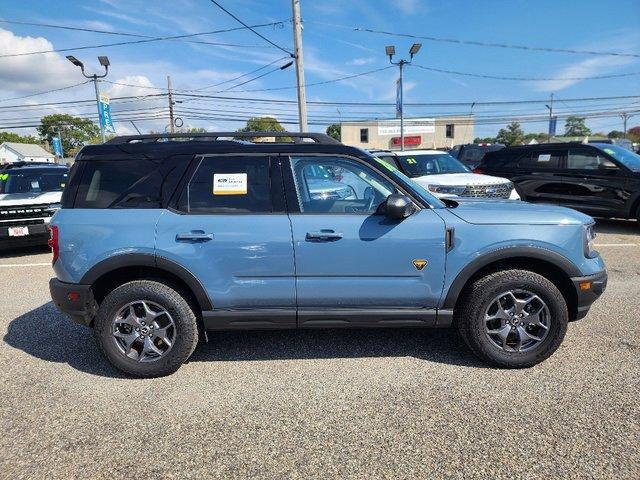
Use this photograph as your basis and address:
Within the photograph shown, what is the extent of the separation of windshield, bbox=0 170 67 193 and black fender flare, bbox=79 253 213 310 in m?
6.78

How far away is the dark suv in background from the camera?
8539 mm

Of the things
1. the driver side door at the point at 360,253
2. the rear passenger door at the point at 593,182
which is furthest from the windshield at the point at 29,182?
the rear passenger door at the point at 593,182

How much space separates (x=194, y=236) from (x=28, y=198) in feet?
22.2

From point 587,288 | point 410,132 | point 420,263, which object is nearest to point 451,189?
point 587,288

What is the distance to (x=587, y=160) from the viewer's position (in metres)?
8.98

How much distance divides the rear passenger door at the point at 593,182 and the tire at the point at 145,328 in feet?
28.6

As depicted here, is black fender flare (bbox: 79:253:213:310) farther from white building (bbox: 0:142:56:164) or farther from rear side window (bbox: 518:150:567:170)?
white building (bbox: 0:142:56:164)

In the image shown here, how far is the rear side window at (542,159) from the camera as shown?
9.37 metres

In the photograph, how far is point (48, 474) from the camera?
235 centimetres

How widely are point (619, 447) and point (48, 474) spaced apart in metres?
3.15

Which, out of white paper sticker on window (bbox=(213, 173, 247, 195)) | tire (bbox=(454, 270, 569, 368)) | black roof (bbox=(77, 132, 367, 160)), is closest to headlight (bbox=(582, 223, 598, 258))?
tire (bbox=(454, 270, 569, 368))

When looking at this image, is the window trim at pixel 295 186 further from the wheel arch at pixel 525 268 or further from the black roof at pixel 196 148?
the wheel arch at pixel 525 268

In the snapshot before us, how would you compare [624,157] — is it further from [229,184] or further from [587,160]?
[229,184]

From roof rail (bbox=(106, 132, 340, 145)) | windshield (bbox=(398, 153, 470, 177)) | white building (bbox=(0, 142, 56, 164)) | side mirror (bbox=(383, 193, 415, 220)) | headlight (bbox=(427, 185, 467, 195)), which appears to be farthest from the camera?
white building (bbox=(0, 142, 56, 164))
